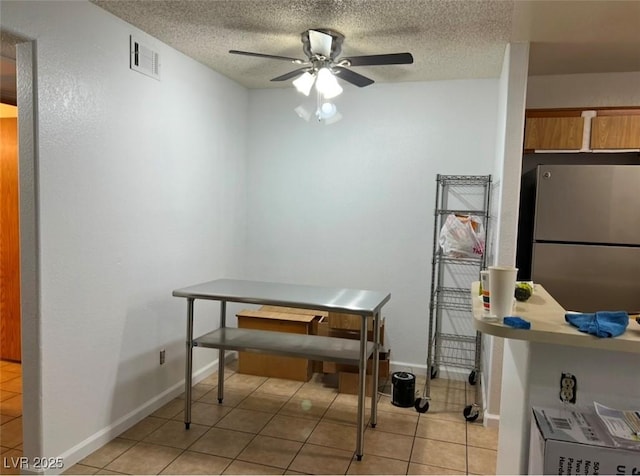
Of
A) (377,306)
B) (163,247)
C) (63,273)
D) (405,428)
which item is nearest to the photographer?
(63,273)

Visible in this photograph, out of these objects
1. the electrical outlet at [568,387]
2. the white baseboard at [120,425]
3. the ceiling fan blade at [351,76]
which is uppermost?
the ceiling fan blade at [351,76]

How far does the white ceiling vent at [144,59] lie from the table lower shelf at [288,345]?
174 cm

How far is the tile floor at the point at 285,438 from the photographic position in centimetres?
254

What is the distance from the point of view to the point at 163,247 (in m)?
3.22

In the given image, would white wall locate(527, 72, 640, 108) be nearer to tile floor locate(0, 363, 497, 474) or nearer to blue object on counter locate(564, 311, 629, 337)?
tile floor locate(0, 363, 497, 474)

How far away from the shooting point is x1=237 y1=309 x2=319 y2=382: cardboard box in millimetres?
3750

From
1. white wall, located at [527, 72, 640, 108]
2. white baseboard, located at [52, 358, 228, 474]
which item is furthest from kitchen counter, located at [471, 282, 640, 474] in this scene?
white wall, located at [527, 72, 640, 108]

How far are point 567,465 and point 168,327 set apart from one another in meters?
2.67

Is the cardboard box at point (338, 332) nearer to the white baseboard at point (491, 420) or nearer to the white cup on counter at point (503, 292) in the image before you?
the white baseboard at point (491, 420)

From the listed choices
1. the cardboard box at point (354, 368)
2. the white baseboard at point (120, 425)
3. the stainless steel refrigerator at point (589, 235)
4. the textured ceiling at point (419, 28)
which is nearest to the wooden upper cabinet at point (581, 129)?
the textured ceiling at point (419, 28)

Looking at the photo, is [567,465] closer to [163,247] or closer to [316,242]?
[163,247]

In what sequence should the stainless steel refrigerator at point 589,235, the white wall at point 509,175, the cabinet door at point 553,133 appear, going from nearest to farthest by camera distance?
the white wall at point 509,175
the stainless steel refrigerator at point 589,235
the cabinet door at point 553,133

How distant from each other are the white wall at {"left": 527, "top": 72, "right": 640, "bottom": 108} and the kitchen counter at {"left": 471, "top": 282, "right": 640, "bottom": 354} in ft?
8.38

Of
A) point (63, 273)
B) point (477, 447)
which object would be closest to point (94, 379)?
point (63, 273)
